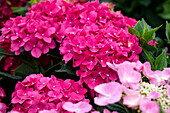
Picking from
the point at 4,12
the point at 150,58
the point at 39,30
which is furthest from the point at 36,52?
the point at 4,12

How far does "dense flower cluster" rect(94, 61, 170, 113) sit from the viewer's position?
60 cm

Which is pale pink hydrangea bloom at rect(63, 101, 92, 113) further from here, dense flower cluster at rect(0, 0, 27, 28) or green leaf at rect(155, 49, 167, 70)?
dense flower cluster at rect(0, 0, 27, 28)

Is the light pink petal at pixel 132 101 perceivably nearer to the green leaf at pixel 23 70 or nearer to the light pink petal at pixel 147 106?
the light pink petal at pixel 147 106

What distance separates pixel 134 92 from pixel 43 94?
0.38 m

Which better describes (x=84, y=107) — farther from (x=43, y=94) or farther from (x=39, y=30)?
(x=39, y=30)

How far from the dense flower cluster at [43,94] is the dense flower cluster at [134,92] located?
0.19m

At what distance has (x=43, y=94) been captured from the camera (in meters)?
0.84

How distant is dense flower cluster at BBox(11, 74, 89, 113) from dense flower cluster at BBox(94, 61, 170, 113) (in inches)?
7.4

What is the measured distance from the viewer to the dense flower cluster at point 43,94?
783 mm

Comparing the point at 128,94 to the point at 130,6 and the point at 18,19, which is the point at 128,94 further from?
the point at 130,6

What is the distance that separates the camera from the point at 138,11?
274 centimetres

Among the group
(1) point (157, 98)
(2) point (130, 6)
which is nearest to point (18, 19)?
(1) point (157, 98)

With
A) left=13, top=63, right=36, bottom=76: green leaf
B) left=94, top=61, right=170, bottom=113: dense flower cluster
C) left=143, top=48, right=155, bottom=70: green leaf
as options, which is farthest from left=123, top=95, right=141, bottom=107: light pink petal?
left=13, top=63, right=36, bottom=76: green leaf

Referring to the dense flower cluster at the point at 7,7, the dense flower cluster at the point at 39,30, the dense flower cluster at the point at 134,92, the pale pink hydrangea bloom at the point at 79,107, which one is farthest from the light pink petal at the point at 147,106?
the dense flower cluster at the point at 7,7
